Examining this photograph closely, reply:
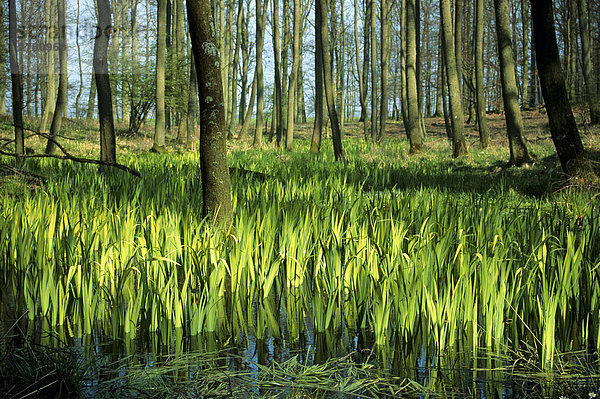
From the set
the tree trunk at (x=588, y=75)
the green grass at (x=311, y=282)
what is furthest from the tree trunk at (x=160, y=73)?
the tree trunk at (x=588, y=75)

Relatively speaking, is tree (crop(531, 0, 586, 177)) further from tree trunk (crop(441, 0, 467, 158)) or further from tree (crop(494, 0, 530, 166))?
tree trunk (crop(441, 0, 467, 158))

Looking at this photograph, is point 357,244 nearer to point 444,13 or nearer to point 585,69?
point 444,13

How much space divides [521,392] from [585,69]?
18.3m

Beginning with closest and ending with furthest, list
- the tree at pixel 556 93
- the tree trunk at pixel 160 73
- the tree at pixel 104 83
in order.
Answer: the tree at pixel 556 93 → the tree at pixel 104 83 → the tree trunk at pixel 160 73

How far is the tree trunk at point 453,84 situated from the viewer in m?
12.4

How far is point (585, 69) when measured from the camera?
17109 millimetres

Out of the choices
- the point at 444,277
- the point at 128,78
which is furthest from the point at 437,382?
the point at 128,78

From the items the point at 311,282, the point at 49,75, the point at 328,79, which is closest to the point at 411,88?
the point at 328,79

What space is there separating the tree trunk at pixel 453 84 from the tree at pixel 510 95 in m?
3.05

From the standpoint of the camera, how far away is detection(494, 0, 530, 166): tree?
8.69 meters

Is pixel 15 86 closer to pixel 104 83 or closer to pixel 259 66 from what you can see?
pixel 104 83

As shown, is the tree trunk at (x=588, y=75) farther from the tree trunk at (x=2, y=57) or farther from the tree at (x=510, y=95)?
the tree trunk at (x=2, y=57)

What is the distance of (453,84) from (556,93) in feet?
22.9

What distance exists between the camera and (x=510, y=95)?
887 cm
